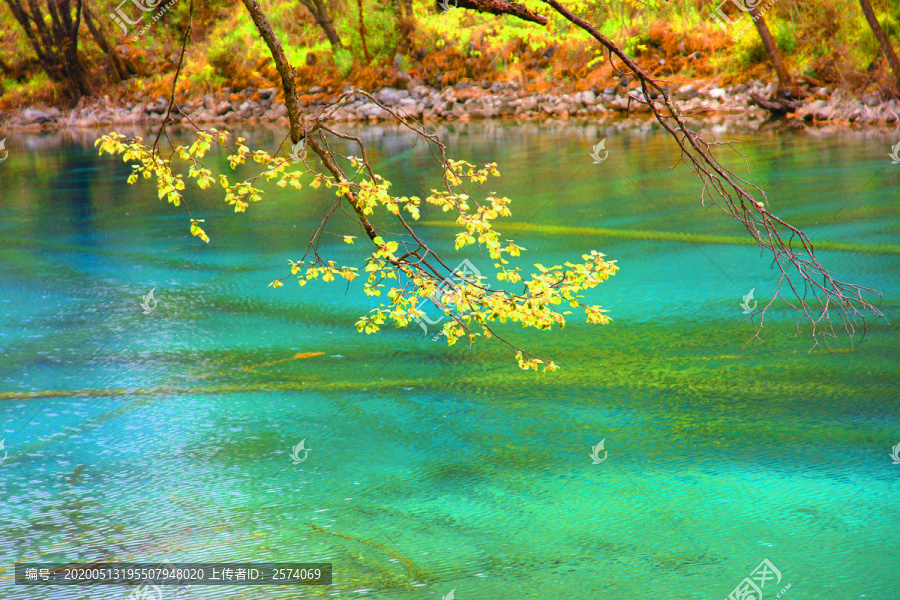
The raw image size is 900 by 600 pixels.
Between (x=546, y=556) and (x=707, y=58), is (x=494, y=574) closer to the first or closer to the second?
(x=546, y=556)

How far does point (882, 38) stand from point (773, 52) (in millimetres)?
Answer: 2556

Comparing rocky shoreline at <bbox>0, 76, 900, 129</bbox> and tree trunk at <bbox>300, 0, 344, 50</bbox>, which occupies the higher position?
tree trunk at <bbox>300, 0, 344, 50</bbox>

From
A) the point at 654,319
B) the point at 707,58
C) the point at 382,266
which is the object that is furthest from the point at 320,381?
the point at 707,58

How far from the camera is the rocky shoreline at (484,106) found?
14.5 meters

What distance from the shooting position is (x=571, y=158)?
12242mm
